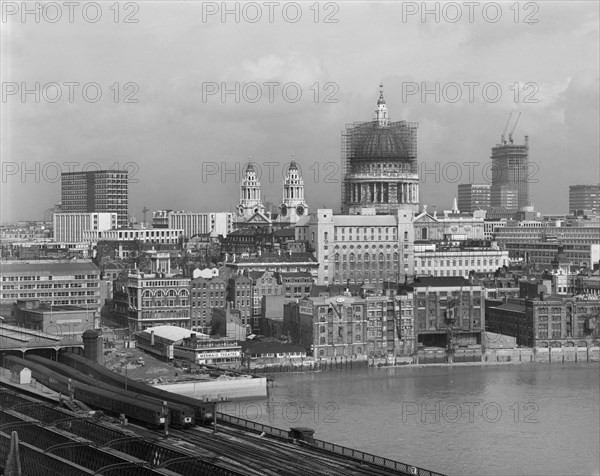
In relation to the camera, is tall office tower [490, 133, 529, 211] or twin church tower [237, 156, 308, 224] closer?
twin church tower [237, 156, 308, 224]

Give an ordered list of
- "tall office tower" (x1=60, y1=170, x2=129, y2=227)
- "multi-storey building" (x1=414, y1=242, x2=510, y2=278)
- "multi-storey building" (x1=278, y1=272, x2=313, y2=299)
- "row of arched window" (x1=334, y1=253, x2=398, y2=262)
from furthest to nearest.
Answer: "tall office tower" (x1=60, y1=170, x2=129, y2=227) < "multi-storey building" (x1=414, y1=242, x2=510, y2=278) < "row of arched window" (x1=334, y1=253, x2=398, y2=262) < "multi-storey building" (x1=278, y1=272, x2=313, y2=299)

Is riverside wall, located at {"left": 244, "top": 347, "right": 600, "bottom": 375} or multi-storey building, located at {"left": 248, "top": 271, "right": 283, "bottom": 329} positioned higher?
multi-storey building, located at {"left": 248, "top": 271, "right": 283, "bottom": 329}

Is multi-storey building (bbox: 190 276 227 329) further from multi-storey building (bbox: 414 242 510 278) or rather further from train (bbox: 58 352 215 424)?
multi-storey building (bbox: 414 242 510 278)

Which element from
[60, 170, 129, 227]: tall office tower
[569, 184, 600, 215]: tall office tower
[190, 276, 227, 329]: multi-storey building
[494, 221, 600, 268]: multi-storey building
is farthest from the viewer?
[569, 184, 600, 215]: tall office tower

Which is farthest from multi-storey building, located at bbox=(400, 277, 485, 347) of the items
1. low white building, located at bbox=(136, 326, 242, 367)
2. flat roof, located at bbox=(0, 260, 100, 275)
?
flat roof, located at bbox=(0, 260, 100, 275)

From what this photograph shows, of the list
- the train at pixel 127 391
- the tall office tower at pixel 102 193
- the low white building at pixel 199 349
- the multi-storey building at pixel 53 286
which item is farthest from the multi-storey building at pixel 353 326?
the tall office tower at pixel 102 193

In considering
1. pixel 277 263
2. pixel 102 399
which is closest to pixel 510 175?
pixel 277 263

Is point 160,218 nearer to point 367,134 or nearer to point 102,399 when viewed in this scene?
point 367,134
